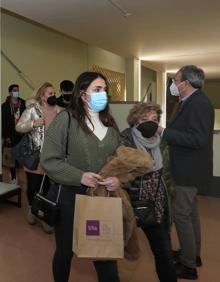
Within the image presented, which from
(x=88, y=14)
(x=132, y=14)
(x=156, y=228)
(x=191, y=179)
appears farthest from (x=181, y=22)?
(x=156, y=228)

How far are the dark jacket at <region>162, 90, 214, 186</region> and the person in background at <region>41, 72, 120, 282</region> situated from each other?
561 mm

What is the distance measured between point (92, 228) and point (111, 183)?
0.70 ft

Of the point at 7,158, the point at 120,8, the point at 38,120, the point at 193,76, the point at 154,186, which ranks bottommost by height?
the point at 7,158

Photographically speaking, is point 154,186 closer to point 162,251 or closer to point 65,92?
point 162,251

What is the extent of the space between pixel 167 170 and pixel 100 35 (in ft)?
13.7

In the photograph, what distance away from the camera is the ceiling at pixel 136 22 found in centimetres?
391

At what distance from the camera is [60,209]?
1547 mm

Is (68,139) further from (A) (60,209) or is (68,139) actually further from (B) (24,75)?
(B) (24,75)

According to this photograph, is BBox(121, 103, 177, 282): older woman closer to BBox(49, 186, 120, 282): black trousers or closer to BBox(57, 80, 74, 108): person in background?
BBox(49, 186, 120, 282): black trousers

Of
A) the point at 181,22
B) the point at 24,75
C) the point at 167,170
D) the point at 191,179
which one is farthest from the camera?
the point at 24,75

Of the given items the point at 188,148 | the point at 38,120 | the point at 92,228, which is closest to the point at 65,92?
the point at 38,120

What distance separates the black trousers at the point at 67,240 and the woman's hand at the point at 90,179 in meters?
0.10

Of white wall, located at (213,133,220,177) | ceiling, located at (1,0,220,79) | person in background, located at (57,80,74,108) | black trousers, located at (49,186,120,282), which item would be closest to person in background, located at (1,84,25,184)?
ceiling, located at (1,0,220,79)

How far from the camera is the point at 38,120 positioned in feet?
9.19
